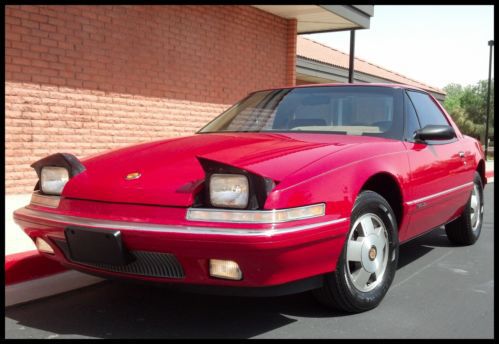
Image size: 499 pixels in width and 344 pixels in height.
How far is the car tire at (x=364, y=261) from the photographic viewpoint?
10.4ft

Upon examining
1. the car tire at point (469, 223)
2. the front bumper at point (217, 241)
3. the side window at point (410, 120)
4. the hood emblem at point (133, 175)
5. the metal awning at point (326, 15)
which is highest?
the metal awning at point (326, 15)

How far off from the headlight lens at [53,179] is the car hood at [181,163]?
0.13m

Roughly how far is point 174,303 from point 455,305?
5.80 feet

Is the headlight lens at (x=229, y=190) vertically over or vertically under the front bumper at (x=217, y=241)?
over

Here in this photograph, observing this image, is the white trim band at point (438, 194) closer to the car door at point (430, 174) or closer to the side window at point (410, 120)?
the car door at point (430, 174)

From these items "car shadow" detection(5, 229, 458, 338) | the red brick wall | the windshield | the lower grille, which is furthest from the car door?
the red brick wall

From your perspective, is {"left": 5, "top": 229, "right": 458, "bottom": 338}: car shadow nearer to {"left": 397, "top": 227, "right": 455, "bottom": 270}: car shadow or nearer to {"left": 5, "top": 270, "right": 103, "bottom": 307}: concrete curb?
{"left": 5, "top": 270, "right": 103, "bottom": 307}: concrete curb

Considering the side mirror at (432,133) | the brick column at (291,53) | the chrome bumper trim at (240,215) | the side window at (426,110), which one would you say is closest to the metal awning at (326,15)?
the brick column at (291,53)

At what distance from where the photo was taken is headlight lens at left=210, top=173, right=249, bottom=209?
2723mm

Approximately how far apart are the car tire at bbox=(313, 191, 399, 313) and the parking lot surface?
0.10 m

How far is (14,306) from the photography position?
3.56 m

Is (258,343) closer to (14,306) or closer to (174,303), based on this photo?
(174,303)

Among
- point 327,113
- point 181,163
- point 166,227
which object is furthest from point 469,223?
point 166,227

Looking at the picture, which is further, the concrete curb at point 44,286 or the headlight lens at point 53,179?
the concrete curb at point 44,286
